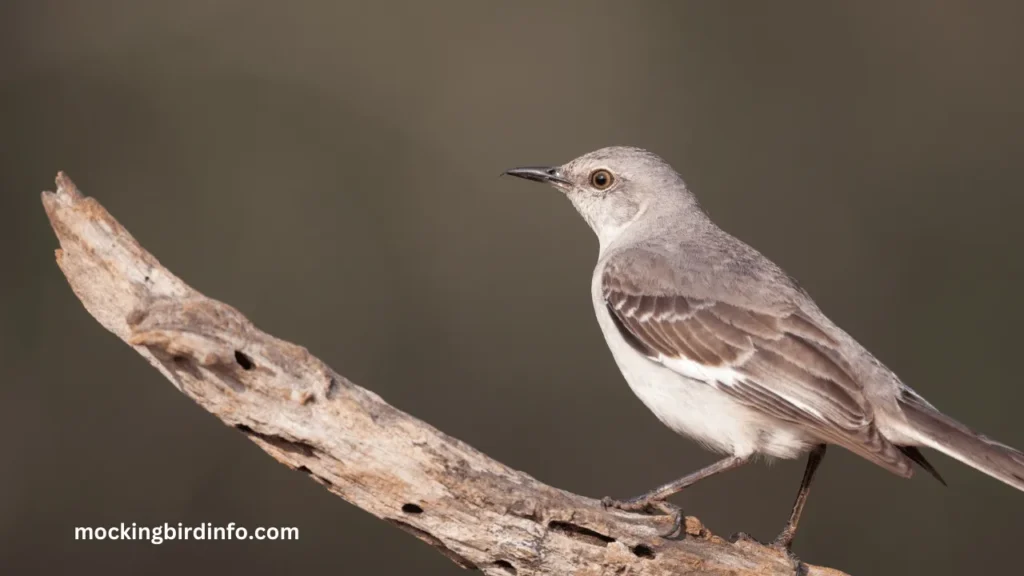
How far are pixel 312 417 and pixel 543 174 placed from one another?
286cm

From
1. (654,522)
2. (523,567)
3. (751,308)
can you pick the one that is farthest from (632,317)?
(523,567)

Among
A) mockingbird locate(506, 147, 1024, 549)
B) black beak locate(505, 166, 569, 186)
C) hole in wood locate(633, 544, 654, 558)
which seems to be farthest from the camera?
black beak locate(505, 166, 569, 186)

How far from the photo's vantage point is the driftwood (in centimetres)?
352

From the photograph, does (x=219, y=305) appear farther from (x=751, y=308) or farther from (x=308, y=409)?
(x=751, y=308)

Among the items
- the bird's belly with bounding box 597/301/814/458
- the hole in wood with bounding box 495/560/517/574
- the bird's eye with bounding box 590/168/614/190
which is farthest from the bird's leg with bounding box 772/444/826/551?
the bird's eye with bounding box 590/168/614/190

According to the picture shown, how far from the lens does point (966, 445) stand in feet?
13.2

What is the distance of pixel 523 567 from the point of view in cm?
381

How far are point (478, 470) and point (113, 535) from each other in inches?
184

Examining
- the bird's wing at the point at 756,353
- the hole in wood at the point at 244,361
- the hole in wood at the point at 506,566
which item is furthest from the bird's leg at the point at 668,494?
the hole in wood at the point at 244,361

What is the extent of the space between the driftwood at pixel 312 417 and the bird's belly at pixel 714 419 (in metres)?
0.88

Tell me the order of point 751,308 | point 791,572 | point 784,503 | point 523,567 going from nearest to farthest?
point 523,567 → point 791,572 → point 751,308 → point 784,503

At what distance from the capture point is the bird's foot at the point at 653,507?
4004mm

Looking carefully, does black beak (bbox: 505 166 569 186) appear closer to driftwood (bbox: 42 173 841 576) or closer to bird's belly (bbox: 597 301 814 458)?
bird's belly (bbox: 597 301 814 458)

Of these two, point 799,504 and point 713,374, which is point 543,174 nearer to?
point 713,374
